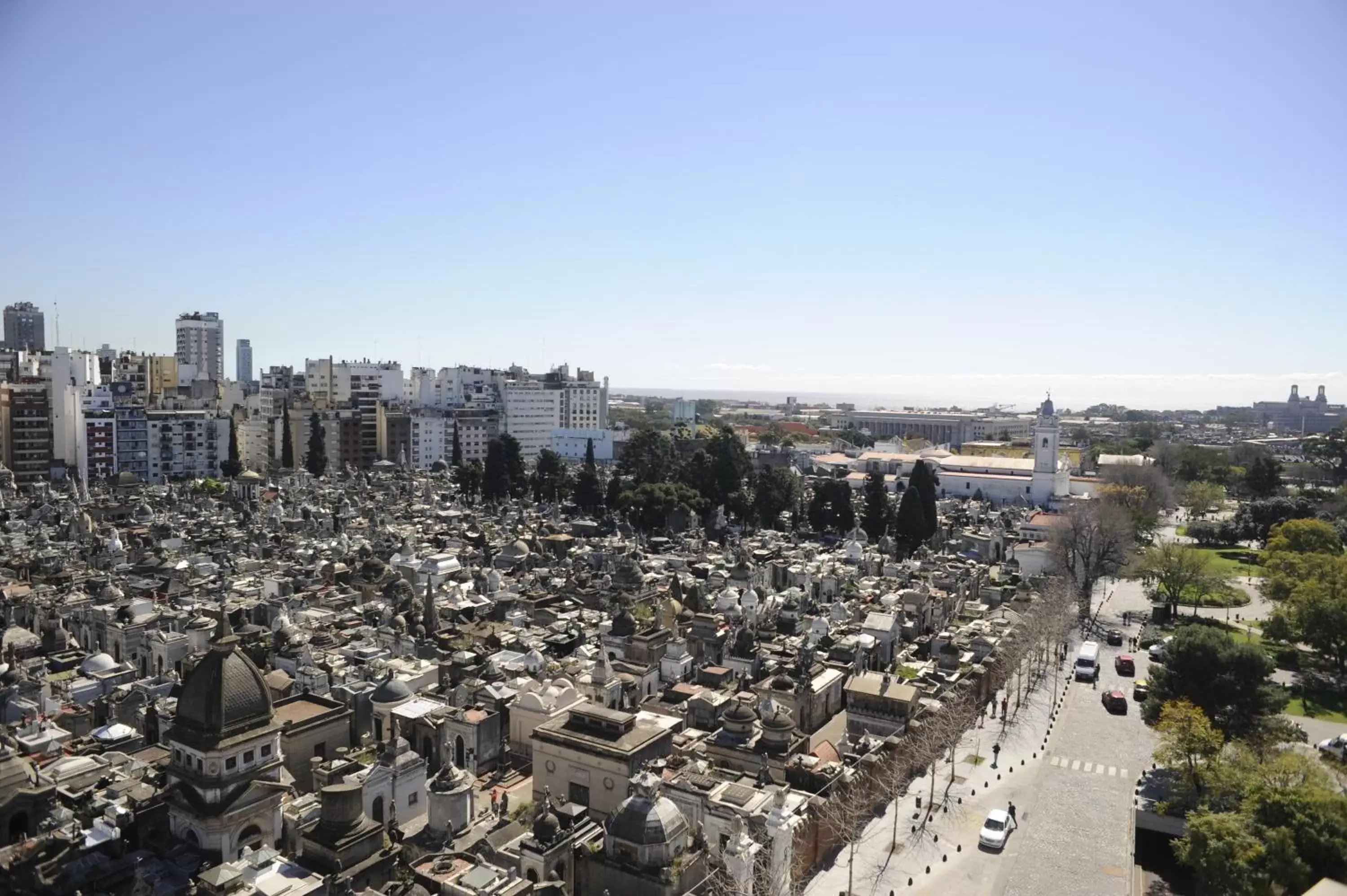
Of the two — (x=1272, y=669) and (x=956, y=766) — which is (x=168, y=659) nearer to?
(x=956, y=766)

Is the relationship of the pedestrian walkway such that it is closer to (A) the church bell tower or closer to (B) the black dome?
(B) the black dome

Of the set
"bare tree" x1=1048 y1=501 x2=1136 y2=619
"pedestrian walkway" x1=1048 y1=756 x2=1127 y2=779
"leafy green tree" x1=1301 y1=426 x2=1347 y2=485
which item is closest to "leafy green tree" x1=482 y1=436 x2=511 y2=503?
"bare tree" x1=1048 y1=501 x2=1136 y2=619

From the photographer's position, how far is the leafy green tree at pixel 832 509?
223 feet

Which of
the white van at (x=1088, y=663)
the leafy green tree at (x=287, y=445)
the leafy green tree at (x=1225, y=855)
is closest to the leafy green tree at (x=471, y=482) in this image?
the leafy green tree at (x=287, y=445)

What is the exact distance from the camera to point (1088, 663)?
3950 cm

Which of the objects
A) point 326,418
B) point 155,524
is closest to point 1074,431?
point 326,418

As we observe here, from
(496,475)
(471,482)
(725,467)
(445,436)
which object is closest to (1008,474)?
(725,467)

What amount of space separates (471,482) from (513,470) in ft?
16.2

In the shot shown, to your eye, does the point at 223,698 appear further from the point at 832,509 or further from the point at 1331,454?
the point at 1331,454

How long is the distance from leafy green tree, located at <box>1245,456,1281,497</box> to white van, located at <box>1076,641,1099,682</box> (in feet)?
184

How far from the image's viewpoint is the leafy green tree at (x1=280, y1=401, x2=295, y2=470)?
9144cm

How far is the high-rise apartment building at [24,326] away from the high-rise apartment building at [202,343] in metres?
20.1

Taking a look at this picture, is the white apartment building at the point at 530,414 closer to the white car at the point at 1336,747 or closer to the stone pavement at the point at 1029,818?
the stone pavement at the point at 1029,818

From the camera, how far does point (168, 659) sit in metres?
35.4
